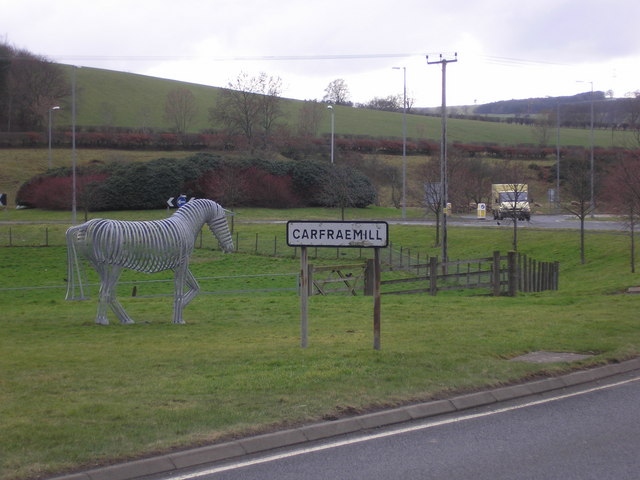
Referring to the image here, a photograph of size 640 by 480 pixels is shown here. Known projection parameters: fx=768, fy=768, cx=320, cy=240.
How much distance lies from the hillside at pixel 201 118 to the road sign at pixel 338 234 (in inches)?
3747

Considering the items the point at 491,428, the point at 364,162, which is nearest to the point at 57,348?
the point at 491,428

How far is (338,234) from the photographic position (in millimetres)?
11875

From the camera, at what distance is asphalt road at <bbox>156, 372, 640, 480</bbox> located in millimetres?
7168

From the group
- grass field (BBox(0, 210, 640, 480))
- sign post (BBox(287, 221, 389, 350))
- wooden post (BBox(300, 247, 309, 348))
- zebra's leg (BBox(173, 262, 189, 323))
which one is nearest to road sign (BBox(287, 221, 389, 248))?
sign post (BBox(287, 221, 389, 350))

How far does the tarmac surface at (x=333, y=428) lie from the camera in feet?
23.1

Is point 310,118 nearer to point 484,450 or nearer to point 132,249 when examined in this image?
point 132,249

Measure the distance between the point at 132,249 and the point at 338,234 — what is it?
716 cm

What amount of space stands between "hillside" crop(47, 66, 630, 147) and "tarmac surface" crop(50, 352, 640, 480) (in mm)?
97888

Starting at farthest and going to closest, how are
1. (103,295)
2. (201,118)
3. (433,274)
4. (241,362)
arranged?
(201,118), (433,274), (103,295), (241,362)

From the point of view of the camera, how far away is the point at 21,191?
229 feet

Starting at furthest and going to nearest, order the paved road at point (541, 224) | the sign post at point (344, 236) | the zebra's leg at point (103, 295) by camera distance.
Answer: the paved road at point (541, 224), the zebra's leg at point (103, 295), the sign post at point (344, 236)

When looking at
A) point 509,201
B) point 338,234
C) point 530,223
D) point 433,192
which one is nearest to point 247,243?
point 433,192

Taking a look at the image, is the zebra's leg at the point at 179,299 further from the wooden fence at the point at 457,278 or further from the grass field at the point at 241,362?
the wooden fence at the point at 457,278

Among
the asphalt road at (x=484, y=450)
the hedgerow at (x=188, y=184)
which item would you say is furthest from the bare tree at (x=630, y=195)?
the hedgerow at (x=188, y=184)
